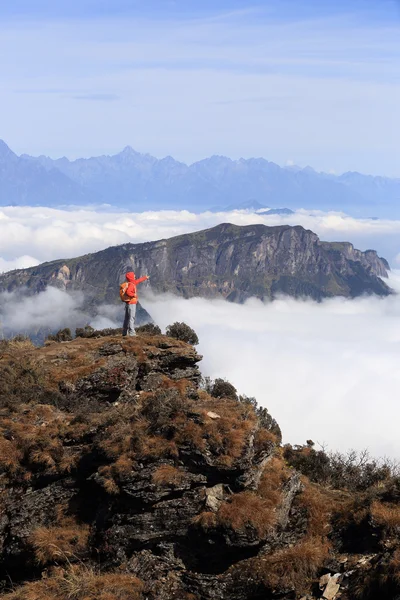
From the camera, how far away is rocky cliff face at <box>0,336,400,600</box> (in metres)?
15.0

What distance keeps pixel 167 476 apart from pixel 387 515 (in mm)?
5798

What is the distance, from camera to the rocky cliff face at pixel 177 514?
49.1 ft

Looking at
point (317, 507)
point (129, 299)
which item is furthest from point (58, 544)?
point (129, 299)

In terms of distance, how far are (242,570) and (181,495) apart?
2.42 metres

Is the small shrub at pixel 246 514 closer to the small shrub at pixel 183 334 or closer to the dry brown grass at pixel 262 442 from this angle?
the dry brown grass at pixel 262 442

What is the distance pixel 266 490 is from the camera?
55.9 feet

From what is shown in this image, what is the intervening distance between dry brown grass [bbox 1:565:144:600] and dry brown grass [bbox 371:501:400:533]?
20.6ft

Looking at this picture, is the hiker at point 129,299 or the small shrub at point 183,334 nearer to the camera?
the hiker at point 129,299

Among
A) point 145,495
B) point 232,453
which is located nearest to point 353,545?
point 232,453

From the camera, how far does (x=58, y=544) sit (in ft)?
52.1

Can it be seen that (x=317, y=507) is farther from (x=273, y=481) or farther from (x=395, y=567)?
(x=395, y=567)

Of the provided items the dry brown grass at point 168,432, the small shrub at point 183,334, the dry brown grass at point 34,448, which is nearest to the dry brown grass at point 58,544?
the dry brown grass at point 168,432

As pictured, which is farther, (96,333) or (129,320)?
(96,333)

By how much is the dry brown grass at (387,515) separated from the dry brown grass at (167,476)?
5159 millimetres
